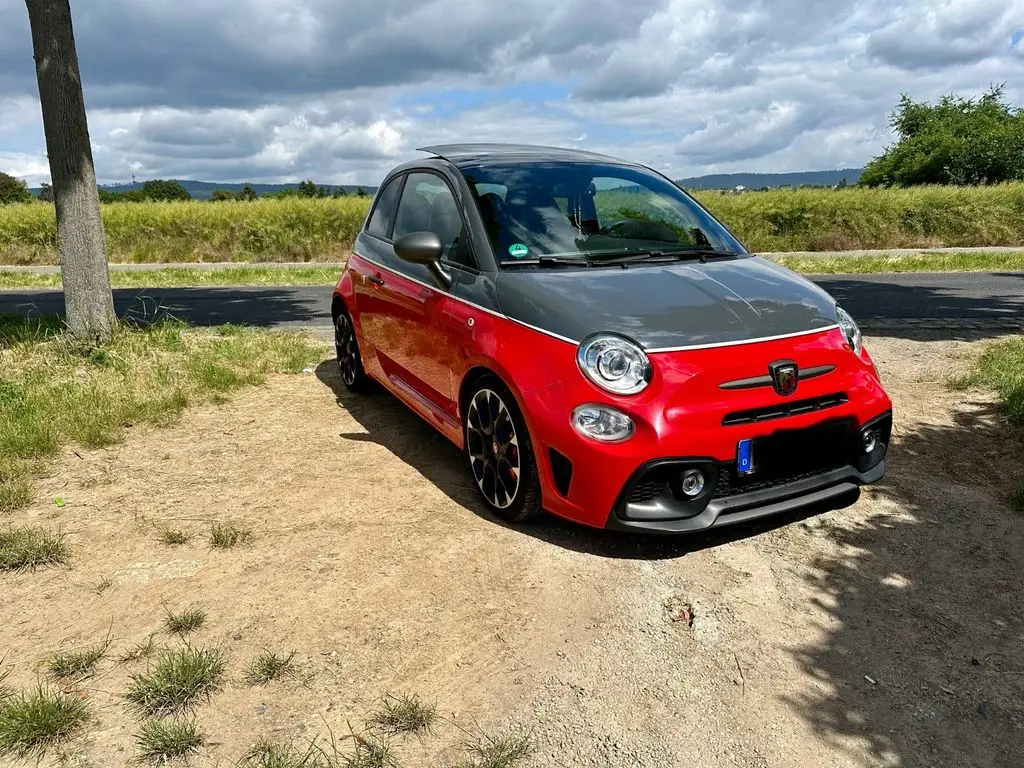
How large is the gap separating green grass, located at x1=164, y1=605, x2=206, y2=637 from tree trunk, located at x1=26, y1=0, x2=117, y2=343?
16.0ft

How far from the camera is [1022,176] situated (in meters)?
30.6

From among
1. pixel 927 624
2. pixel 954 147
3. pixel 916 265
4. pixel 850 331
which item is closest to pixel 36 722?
pixel 927 624

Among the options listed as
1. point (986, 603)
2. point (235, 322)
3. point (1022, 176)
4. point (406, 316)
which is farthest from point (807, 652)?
point (1022, 176)

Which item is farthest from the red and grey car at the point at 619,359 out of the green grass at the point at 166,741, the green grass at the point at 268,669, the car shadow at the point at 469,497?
the green grass at the point at 166,741

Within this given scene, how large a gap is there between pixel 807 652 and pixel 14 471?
423 centimetres

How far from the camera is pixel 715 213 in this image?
866 inches

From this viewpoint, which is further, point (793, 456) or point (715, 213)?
point (715, 213)

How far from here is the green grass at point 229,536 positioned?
3543 mm

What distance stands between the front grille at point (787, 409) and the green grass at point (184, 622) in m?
2.22

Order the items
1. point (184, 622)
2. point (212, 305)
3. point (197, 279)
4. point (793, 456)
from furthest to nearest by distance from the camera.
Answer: point (197, 279), point (212, 305), point (793, 456), point (184, 622)

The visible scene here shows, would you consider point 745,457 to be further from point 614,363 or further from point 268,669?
point 268,669

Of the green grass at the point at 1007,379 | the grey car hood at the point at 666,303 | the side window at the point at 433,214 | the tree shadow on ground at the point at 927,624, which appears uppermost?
the side window at the point at 433,214

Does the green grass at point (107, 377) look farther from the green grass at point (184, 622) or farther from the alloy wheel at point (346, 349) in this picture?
the green grass at point (184, 622)

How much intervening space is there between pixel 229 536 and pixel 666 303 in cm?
232
